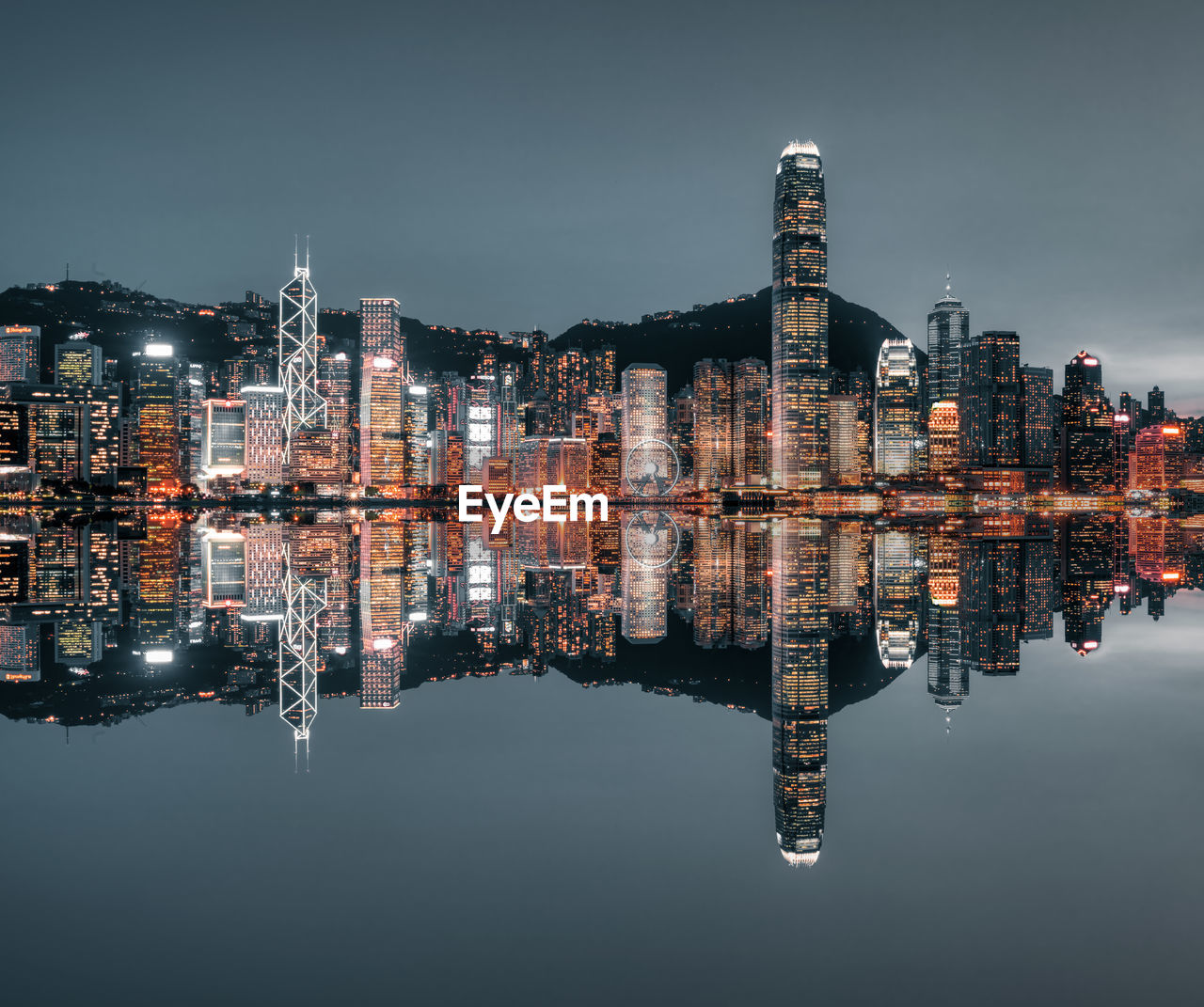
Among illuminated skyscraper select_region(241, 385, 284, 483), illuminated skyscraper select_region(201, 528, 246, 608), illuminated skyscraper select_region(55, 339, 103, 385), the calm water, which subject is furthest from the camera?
illuminated skyscraper select_region(241, 385, 284, 483)

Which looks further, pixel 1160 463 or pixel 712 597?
pixel 1160 463

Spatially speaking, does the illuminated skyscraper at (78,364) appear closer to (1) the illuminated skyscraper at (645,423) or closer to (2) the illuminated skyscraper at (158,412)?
(2) the illuminated skyscraper at (158,412)

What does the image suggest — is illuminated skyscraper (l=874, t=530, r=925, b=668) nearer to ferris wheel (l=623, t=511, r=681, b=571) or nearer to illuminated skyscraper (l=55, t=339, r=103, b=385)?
ferris wheel (l=623, t=511, r=681, b=571)

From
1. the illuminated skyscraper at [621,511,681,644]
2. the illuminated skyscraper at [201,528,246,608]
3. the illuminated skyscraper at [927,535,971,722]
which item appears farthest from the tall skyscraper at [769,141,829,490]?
the illuminated skyscraper at [927,535,971,722]

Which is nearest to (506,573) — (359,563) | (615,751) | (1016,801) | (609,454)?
(359,563)

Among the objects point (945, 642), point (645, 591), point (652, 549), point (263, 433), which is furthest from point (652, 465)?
point (945, 642)

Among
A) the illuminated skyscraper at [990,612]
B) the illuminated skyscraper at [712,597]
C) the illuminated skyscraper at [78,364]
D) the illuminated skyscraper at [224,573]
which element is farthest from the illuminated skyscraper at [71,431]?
the illuminated skyscraper at [990,612]

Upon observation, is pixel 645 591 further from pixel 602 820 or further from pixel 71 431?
pixel 71 431

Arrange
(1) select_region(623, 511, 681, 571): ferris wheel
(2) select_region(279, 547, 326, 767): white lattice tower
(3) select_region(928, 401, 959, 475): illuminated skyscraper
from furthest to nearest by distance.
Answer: (3) select_region(928, 401, 959, 475): illuminated skyscraper, (1) select_region(623, 511, 681, 571): ferris wheel, (2) select_region(279, 547, 326, 767): white lattice tower
